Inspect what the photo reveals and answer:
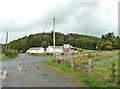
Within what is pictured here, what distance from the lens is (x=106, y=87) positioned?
10797 mm

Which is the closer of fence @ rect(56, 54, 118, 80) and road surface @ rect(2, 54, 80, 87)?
fence @ rect(56, 54, 118, 80)

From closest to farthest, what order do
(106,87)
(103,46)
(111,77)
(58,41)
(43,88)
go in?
(106,87) < (43,88) < (111,77) < (103,46) < (58,41)

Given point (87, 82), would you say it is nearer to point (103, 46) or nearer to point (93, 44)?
point (103, 46)

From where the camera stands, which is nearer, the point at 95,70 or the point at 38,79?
the point at 38,79

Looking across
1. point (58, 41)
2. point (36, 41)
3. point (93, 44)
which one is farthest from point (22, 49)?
point (93, 44)

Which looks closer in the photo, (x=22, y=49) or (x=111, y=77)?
(x=111, y=77)

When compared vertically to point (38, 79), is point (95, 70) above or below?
above

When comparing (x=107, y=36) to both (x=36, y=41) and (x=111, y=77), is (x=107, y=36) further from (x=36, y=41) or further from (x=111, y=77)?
Result: (x=111, y=77)

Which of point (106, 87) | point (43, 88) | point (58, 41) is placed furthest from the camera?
point (58, 41)

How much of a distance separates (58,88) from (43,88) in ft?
2.29

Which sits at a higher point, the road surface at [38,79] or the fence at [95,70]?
the fence at [95,70]

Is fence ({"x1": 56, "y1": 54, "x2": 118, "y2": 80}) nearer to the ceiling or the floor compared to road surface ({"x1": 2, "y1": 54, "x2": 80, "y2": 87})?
nearer to the ceiling

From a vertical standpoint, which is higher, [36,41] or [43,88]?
[36,41]

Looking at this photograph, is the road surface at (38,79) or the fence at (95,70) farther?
the road surface at (38,79)
